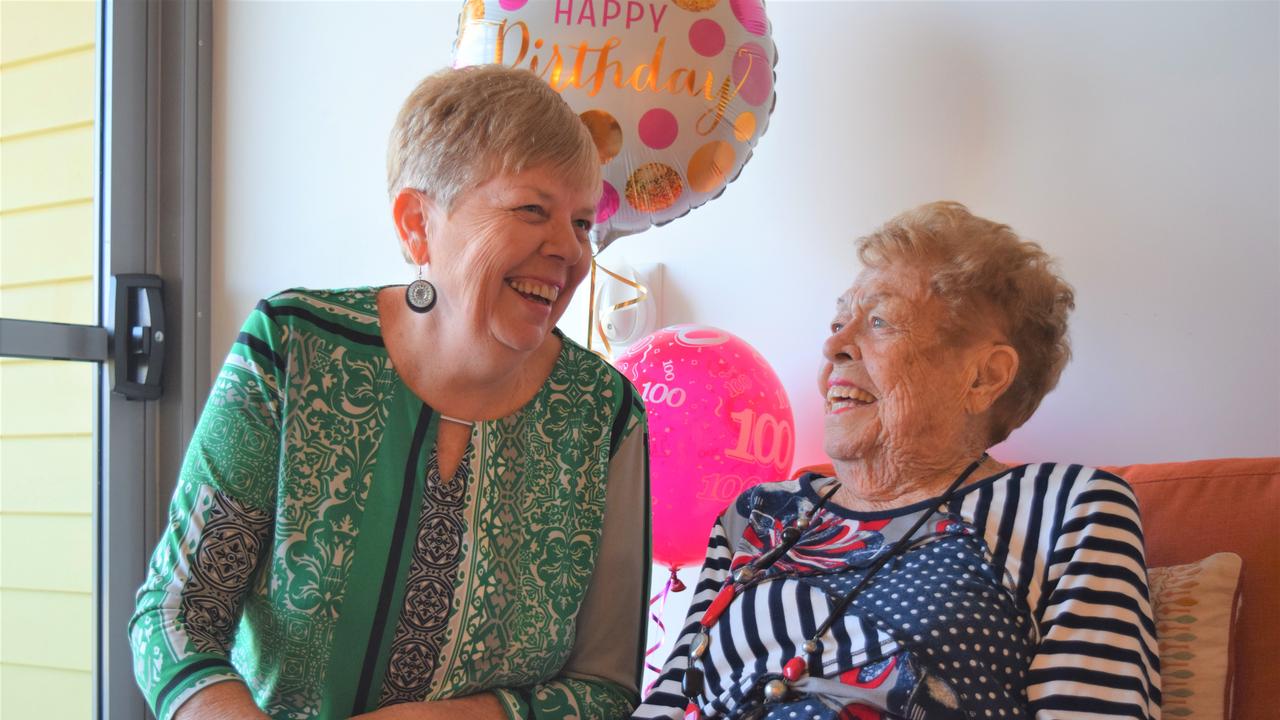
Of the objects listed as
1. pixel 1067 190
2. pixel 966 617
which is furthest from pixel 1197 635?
pixel 1067 190

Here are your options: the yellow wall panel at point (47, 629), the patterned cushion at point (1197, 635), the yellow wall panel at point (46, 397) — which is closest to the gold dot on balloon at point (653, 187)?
the patterned cushion at point (1197, 635)

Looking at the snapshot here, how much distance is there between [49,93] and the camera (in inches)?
109

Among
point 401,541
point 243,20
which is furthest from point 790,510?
point 243,20

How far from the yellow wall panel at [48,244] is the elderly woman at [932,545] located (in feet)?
7.04

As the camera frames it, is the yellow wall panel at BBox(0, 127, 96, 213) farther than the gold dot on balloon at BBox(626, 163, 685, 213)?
Yes

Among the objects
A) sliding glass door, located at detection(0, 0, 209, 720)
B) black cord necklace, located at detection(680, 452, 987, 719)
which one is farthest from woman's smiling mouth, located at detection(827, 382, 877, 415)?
sliding glass door, located at detection(0, 0, 209, 720)

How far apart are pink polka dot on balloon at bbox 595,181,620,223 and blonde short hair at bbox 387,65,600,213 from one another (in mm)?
463

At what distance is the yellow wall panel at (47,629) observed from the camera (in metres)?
2.72

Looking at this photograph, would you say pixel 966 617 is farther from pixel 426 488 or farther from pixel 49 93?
pixel 49 93

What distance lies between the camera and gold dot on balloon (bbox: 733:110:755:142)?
1.82 meters

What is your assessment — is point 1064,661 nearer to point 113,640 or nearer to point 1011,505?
point 1011,505

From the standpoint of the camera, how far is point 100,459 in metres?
2.83

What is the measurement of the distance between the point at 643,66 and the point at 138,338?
6.15ft

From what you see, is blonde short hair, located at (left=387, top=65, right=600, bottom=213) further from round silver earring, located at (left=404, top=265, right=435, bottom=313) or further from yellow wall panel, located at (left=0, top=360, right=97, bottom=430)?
yellow wall panel, located at (left=0, top=360, right=97, bottom=430)
